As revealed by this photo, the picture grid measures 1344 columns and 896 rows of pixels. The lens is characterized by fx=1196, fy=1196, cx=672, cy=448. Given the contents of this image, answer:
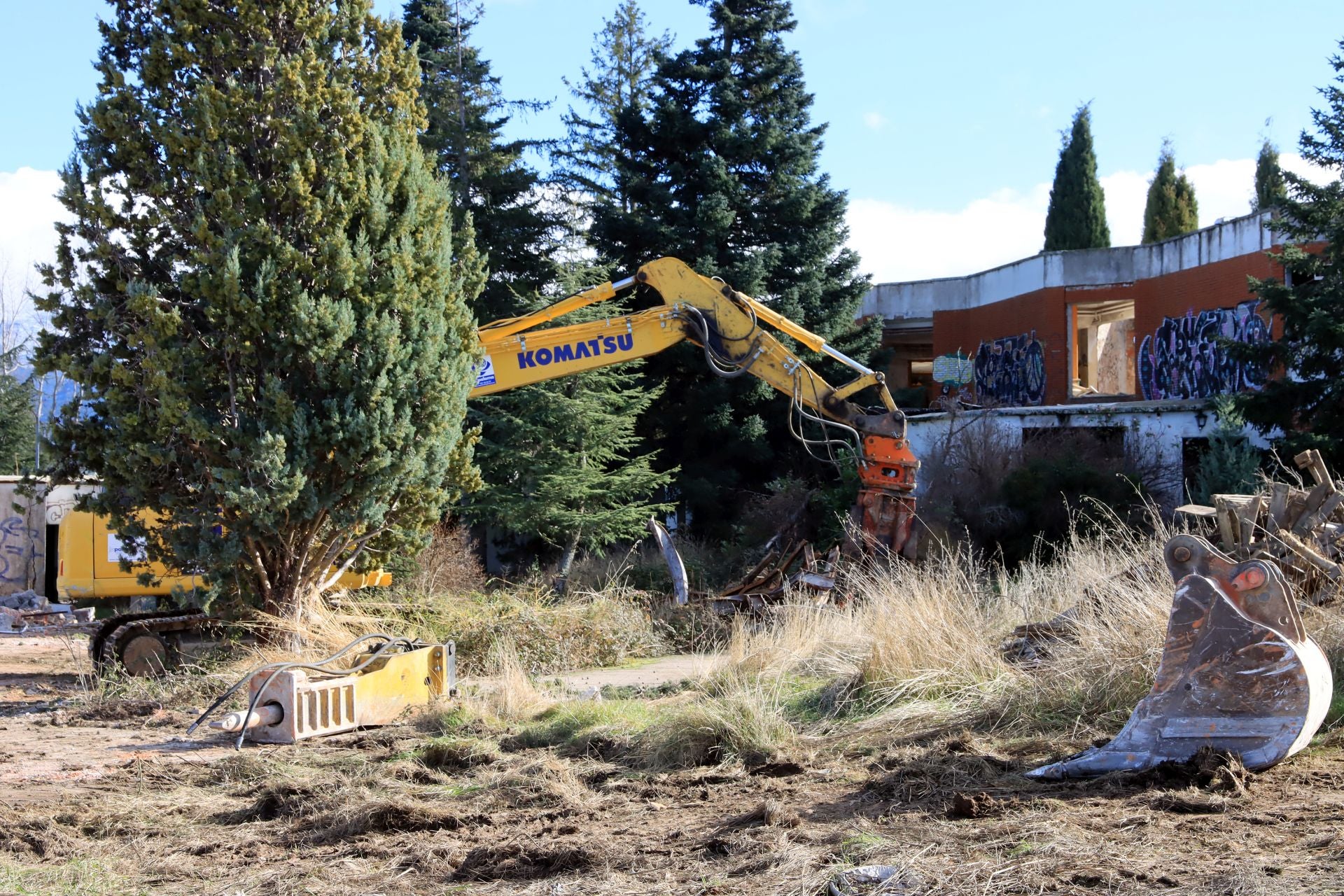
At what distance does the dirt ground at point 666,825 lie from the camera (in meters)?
4.92

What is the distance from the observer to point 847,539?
Answer: 15797 millimetres

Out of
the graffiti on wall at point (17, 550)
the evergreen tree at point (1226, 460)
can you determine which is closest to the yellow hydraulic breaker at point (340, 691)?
the evergreen tree at point (1226, 460)

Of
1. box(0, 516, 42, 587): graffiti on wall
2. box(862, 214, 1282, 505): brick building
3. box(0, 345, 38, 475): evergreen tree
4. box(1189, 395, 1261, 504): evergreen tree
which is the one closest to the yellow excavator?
box(1189, 395, 1261, 504): evergreen tree

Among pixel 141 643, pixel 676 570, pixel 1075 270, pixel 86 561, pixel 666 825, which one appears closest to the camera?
pixel 666 825

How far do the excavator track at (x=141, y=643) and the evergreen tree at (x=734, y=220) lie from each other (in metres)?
13.8

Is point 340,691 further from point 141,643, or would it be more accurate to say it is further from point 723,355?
point 723,355

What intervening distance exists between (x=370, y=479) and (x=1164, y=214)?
1368 inches

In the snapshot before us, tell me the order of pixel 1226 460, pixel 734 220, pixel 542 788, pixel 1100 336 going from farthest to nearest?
pixel 1100 336 → pixel 734 220 → pixel 1226 460 → pixel 542 788

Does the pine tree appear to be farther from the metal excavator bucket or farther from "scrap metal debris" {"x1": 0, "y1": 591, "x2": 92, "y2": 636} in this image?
the metal excavator bucket

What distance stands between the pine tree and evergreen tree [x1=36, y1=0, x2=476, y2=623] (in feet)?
98.1

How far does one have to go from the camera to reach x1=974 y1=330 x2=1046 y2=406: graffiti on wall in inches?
1107

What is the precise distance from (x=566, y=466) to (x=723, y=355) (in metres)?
4.30

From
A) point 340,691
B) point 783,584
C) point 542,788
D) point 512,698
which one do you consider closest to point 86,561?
point 783,584

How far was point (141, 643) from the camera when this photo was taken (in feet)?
39.2
